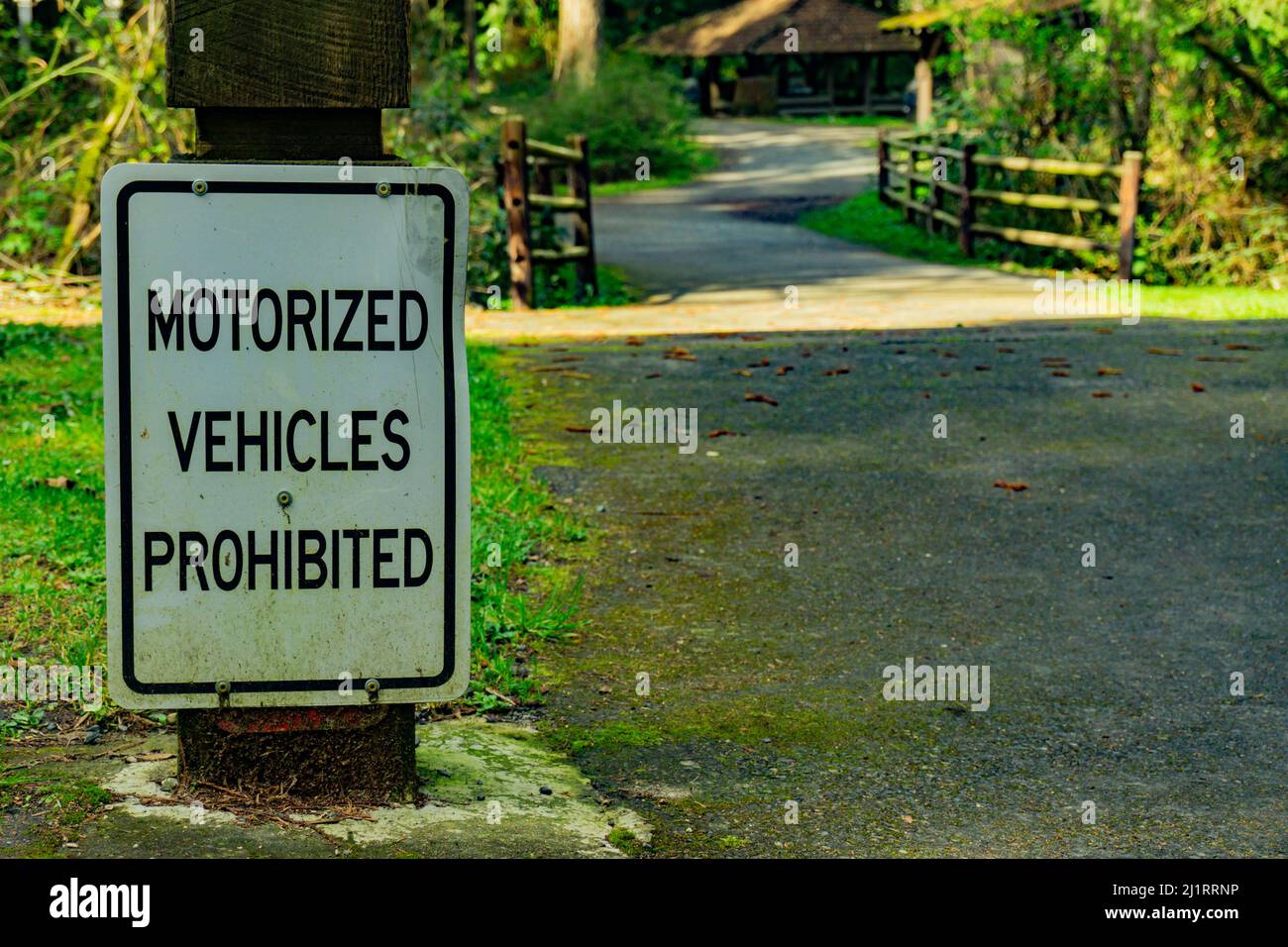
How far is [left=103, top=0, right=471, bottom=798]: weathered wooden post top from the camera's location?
→ 10.00ft

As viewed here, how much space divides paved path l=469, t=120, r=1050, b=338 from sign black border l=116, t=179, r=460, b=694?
9.32 meters

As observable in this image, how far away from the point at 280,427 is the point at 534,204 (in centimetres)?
1211

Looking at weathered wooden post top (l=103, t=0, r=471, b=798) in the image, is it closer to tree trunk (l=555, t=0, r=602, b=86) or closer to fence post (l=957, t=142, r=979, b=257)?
fence post (l=957, t=142, r=979, b=257)

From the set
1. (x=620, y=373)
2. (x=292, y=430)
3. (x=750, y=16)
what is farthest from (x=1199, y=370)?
(x=750, y=16)

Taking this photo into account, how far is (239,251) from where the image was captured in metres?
3.05

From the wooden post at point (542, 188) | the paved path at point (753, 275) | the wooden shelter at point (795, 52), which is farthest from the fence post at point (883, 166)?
Result: the wooden shelter at point (795, 52)

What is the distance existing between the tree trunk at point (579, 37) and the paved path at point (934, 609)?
1210 inches

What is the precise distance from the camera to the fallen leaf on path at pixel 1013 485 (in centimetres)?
721

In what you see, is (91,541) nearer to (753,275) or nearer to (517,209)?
(517,209)

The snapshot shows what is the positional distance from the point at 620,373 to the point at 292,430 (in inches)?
275

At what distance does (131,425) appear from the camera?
3.07m

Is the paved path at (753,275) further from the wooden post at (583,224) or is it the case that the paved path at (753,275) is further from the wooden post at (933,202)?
the wooden post at (933,202)

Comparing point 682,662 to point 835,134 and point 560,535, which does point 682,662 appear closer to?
point 560,535

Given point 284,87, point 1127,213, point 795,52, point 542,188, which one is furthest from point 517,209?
point 795,52
